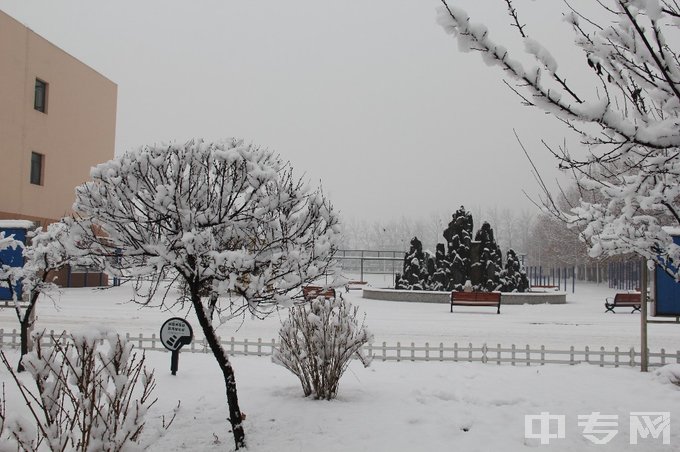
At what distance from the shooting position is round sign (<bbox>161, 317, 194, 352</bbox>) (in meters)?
9.12

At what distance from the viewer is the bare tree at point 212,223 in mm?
5977

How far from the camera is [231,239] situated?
21.5 feet

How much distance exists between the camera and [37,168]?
29.9 metres

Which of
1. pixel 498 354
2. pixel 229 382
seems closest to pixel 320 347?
pixel 229 382

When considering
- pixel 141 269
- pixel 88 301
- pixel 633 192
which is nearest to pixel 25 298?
pixel 141 269

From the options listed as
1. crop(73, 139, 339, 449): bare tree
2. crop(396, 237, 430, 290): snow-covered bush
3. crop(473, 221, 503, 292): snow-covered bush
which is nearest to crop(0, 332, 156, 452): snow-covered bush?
crop(73, 139, 339, 449): bare tree

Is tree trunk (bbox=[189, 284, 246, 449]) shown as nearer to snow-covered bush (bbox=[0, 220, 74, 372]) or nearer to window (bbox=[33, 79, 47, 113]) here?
snow-covered bush (bbox=[0, 220, 74, 372])

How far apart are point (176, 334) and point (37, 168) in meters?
25.2

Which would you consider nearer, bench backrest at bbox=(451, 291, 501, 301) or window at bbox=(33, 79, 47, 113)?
bench backrest at bbox=(451, 291, 501, 301)

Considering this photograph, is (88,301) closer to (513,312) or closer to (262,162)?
(513,312)

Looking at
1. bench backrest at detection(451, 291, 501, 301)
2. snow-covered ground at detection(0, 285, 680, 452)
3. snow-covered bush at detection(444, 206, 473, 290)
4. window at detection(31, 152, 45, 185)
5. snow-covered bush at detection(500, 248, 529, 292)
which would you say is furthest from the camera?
window at detection(31, 152, 45, 185)

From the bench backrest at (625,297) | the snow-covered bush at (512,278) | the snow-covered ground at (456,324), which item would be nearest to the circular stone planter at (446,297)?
the snow-covered ground at (456,324)

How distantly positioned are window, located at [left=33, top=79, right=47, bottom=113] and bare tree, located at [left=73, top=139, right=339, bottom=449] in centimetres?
2766

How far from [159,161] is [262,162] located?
1.18m
